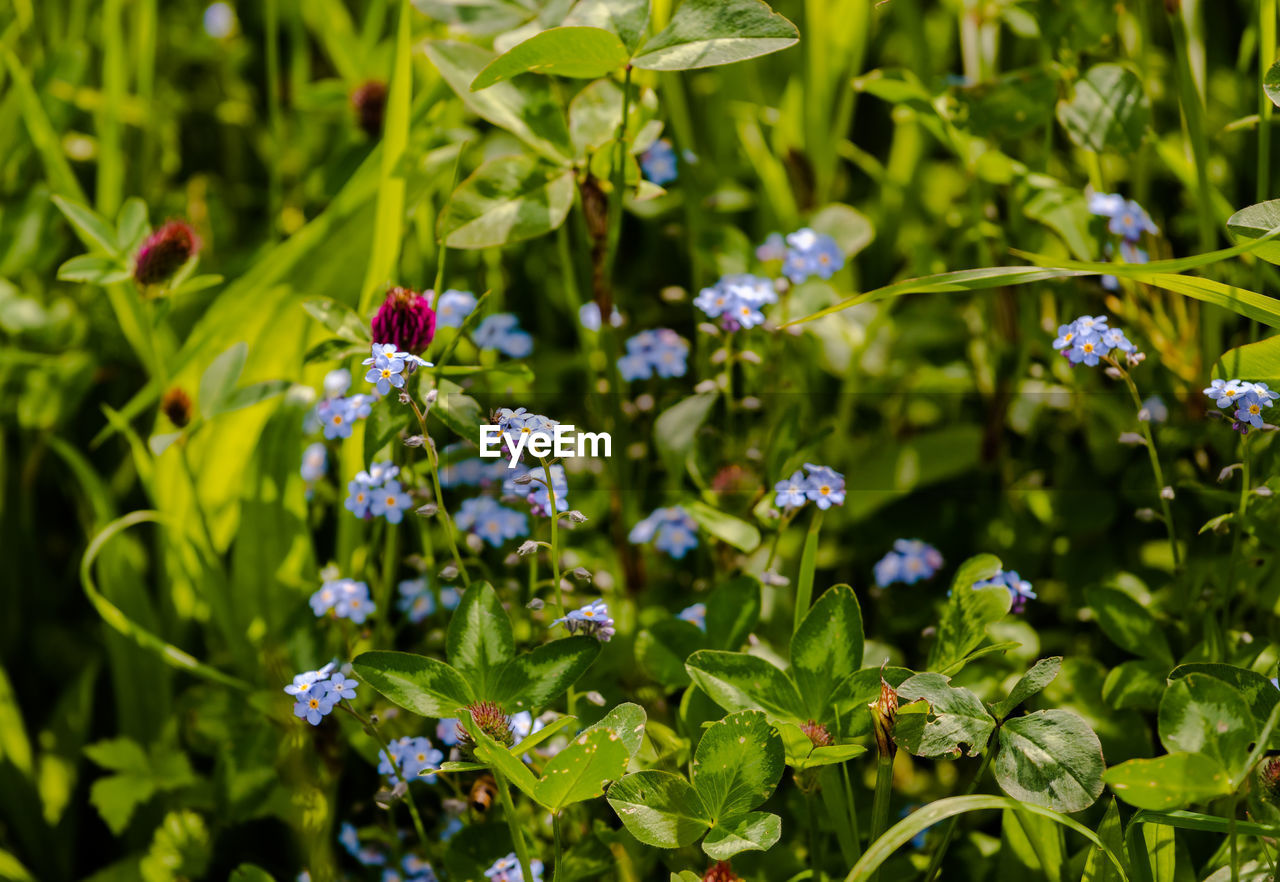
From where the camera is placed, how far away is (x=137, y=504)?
193 cm

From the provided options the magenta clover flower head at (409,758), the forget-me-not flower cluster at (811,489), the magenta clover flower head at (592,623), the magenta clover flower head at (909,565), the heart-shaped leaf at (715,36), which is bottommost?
the magenta clover flower head at (409,758)

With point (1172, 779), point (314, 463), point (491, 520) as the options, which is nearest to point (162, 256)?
point (314, 463)

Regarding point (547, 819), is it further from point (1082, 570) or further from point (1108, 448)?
point (1108, 448)

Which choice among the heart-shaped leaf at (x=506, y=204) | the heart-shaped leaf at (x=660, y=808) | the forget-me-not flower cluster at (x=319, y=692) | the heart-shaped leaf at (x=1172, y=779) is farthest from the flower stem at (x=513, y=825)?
the heart-shaped leaf at (x=506, y=204)

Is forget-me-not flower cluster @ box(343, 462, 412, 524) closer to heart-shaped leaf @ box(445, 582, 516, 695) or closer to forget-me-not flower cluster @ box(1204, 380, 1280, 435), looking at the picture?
heart-shaped leaf @ box(445, 582, 516, 695)

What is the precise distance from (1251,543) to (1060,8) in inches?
33.5

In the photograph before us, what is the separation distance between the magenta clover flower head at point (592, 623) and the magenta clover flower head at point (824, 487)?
0.33 m

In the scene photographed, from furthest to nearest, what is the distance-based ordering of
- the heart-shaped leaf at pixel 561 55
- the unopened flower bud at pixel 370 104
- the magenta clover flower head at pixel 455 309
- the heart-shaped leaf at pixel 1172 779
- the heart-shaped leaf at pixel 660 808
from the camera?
the unopened flower bud at pixel 370 104, the magenta clover flower head at pixel 455 309, the heart-shaped leaf at pixel 561 55, the heart-shaped leaf at pixel 660 808, the heart-shaped leaf at pixel 1172 779

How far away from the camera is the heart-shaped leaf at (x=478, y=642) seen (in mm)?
1155

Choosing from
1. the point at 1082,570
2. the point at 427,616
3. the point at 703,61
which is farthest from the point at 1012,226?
the point at 427,616

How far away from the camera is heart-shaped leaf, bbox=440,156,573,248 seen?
142cm

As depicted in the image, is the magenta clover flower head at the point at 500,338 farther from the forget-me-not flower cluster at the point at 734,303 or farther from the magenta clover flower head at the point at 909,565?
the magenta clover flower head at the point at 909,565

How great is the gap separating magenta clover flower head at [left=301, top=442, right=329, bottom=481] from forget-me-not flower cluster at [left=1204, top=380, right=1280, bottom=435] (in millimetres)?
1272

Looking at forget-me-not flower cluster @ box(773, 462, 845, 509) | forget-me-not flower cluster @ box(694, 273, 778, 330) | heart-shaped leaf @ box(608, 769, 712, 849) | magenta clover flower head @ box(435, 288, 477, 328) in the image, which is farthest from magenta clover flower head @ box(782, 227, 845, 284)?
heart-shaped leaf @ box(608, 769, 712, 849)
